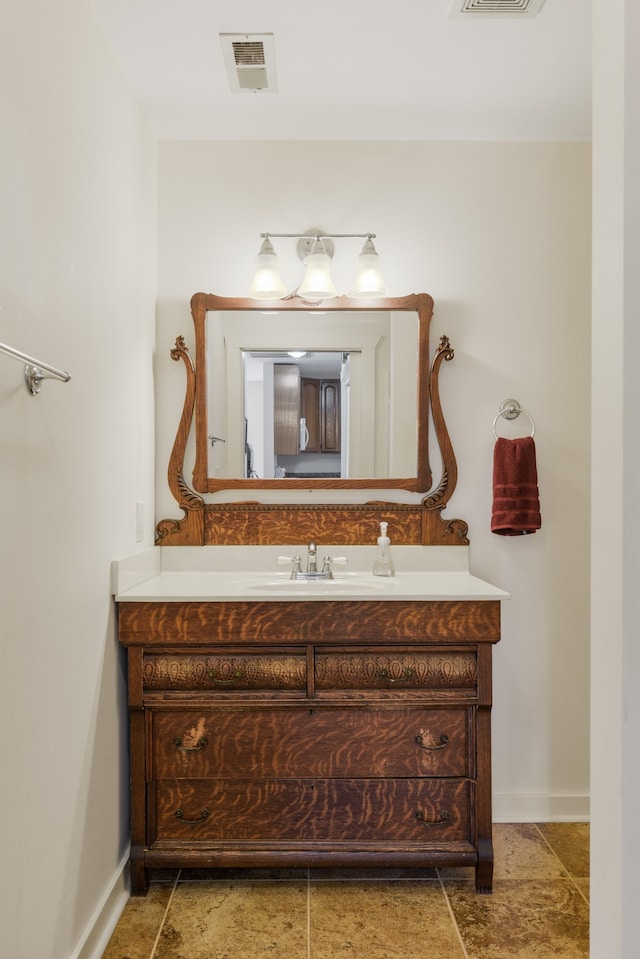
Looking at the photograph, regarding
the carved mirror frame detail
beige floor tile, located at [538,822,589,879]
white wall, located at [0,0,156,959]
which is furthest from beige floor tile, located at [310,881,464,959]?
the carved mirror frame detail

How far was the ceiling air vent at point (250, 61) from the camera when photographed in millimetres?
1964

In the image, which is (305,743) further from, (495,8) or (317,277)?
(495,8)

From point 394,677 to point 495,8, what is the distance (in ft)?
6.07

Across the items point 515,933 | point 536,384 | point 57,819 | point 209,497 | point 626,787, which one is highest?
point 536,384

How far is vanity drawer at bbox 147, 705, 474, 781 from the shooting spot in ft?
6.47

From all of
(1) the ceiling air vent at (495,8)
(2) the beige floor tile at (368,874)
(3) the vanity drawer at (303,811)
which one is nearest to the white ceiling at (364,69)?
(1) the ceiling air vent at (495,8)

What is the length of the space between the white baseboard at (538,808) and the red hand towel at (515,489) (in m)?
0.97

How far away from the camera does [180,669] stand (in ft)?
6.51

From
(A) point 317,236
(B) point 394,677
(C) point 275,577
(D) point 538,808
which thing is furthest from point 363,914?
(A) point 317,236

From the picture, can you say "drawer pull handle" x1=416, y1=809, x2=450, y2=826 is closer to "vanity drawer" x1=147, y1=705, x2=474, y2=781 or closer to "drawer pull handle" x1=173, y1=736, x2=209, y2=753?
"vanity drawer" x1=147, y1=705, x2=474, y2=781

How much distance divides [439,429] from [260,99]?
126 centimetres

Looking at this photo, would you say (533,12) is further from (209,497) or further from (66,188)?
(209,497)

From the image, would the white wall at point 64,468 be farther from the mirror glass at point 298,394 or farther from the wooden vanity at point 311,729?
the mirror glass at point 298,394

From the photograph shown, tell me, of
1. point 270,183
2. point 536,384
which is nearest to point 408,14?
point 270,183
